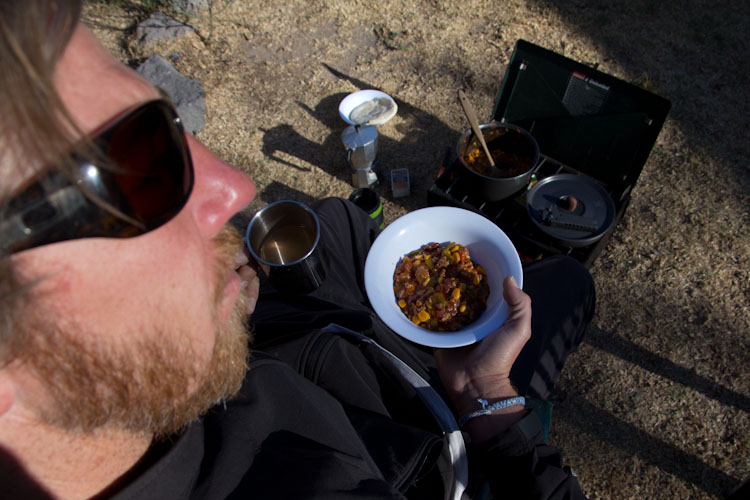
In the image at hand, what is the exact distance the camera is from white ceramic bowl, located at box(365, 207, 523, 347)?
181 cm

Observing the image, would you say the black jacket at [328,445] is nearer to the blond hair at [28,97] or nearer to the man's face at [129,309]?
the man's face at [129,309]

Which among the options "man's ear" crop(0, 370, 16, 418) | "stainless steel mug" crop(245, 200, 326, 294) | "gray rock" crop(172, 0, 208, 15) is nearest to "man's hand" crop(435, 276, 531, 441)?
"stainless steel mug" crop(245, 200, 326, 294)

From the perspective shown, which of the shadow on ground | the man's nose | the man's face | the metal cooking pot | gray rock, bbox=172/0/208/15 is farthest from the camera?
gray rock, bbox=172/0/208/15

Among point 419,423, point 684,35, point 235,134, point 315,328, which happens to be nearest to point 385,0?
point 235,134

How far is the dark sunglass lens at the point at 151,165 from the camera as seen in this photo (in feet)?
2.58

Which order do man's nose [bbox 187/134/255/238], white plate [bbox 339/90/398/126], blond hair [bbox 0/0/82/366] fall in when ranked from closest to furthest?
blond hair [bbox 0/0/82/366] → man's nose [bbox 187/134/255/238] → white plate [bbox 339/90/398/126]

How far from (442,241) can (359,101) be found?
1.98m

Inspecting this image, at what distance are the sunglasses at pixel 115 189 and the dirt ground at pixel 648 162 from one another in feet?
7.84

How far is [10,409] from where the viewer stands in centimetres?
78

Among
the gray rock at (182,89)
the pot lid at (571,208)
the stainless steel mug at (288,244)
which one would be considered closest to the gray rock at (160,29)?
the gray rock at (182,89)

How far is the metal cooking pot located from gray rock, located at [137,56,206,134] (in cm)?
228

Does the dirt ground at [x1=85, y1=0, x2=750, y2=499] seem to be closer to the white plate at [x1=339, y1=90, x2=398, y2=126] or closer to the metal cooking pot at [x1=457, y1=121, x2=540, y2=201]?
the white plate at [x1=339, y1=90, x2=398, y2=126]

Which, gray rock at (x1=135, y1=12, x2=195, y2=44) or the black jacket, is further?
gray rock at (x1=135, y1=12, x2=195, y2=44)

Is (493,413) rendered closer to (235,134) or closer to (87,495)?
(87,495)
